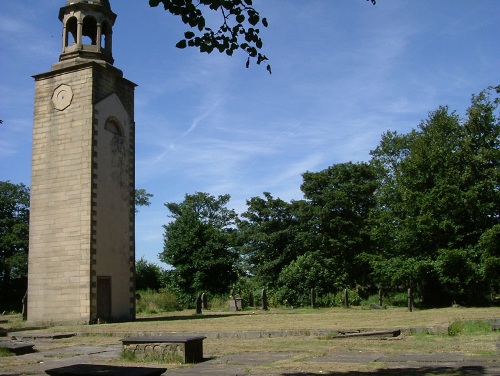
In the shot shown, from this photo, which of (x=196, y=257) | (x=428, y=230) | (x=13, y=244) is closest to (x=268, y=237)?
(x=196, y=257)

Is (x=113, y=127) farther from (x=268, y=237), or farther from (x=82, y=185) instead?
(x=268, y=237)

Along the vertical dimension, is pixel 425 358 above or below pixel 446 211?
below

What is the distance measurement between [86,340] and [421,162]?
23.3 meters

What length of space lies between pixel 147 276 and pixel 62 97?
103 ft

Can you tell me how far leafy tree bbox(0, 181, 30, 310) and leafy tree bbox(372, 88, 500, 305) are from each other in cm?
2860

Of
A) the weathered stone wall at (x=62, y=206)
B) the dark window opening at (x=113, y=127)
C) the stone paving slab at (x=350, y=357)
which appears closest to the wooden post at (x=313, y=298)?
the weathered stone wall at (x=62, y=206)

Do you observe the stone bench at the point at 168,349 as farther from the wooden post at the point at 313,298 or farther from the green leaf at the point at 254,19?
the wooden post at the point at 313,298

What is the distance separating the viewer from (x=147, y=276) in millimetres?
53188

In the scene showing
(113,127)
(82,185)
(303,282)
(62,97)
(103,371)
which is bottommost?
(103,371)

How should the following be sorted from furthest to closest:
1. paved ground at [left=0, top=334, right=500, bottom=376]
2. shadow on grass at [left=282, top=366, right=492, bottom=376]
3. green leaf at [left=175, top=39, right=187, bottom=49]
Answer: paved ground at [left=0, top=334, right=500, bottom=376]
shadow on grass at [left=282, top=366, right=492, bottom=376]
green leaf at [left=175, top=39, right=187, bottom=49]

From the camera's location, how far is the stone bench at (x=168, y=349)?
32.2 ft

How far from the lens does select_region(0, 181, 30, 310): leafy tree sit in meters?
44.3

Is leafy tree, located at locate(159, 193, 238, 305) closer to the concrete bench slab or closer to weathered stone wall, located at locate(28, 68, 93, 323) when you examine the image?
weathered stone wall, located at locate(28, 68, 93, 323)

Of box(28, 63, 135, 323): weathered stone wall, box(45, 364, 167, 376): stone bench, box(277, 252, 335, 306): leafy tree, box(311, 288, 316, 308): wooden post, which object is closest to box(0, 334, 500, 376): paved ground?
box(45, 364, 167, 376): stone bench
